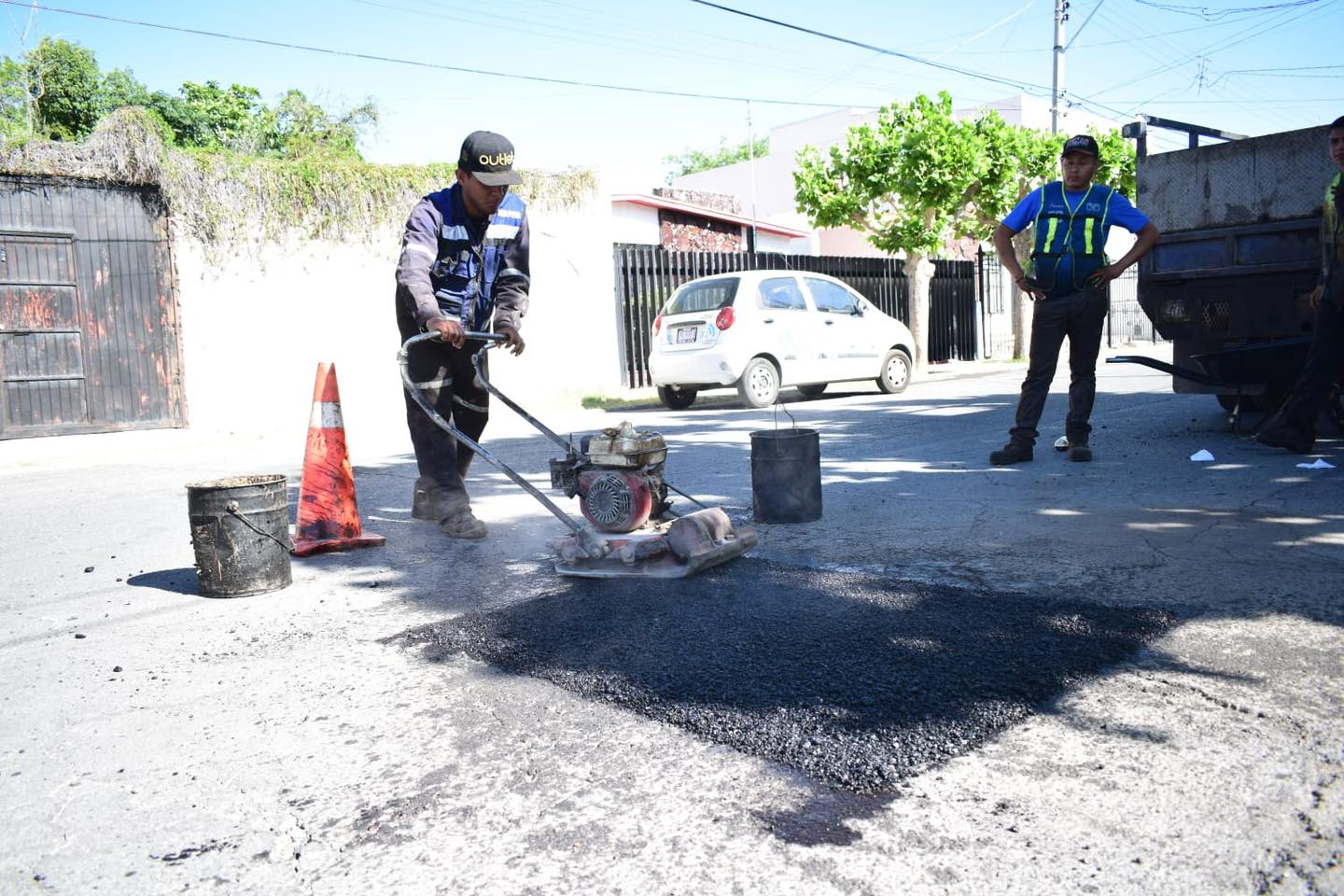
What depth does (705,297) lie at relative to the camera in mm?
12477

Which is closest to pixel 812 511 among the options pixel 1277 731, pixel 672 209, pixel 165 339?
pixel 1277 731

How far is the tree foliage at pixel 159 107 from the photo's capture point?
2711 centimetres

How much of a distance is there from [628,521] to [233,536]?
65.7 inches

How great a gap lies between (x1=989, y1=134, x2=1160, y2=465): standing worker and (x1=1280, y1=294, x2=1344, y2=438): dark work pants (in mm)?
1094

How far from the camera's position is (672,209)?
2702cm

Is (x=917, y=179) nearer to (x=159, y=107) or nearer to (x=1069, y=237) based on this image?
(x=1069, y=237)

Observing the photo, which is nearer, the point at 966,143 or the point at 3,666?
the point at 3,666

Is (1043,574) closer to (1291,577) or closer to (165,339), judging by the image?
(1291,577)

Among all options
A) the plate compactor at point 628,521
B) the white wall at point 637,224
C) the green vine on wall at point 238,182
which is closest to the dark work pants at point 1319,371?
the plate compactor at point 628,521

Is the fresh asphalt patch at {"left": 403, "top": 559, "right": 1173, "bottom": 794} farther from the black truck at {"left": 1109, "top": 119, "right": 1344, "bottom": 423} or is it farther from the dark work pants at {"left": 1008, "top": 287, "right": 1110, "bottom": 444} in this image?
the black truck at {"left": 1109, "top": 119, "right": 1344, "bottom": 423}

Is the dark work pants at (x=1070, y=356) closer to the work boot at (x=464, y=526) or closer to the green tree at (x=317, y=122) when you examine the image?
the work boot at (x=464, y=526)

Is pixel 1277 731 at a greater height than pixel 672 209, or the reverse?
pixel 672 209

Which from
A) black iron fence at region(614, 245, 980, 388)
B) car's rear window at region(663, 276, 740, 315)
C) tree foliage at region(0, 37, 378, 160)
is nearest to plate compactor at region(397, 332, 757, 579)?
car's rear window at region(663, 276, 740, 315)

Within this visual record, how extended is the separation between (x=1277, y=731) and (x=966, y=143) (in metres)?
17.7
